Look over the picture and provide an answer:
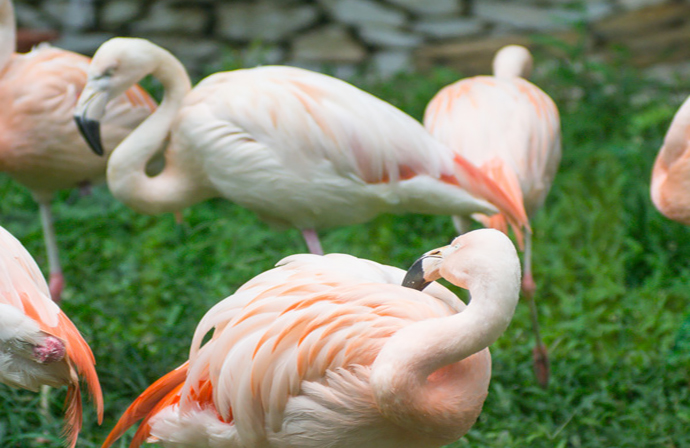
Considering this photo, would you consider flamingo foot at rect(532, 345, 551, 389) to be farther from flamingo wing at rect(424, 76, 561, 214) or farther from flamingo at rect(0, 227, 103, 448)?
flamingo at rect(0, 227, 103, 448)

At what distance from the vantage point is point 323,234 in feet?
14.6

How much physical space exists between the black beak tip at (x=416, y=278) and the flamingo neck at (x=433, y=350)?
0.62 feet

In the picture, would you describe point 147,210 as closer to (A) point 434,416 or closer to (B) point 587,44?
(A) point 434,416

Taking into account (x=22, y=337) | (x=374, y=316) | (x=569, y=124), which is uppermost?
(x=374, y=316)

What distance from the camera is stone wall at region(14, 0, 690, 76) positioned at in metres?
6.18

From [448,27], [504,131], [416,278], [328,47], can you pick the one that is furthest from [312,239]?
[448,27]

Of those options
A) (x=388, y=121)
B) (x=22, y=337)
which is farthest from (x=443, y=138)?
(x=22, y=337)

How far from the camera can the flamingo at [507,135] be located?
2.98m

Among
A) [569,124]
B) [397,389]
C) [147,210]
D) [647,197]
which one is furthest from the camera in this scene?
[569,124]

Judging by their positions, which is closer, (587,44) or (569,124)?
(569,124)

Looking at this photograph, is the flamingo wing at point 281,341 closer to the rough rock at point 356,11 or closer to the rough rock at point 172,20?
the rough rock at point 172,20

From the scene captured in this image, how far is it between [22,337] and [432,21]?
541cm

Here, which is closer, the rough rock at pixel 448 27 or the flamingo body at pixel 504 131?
the flamingo body at pixel 504 131

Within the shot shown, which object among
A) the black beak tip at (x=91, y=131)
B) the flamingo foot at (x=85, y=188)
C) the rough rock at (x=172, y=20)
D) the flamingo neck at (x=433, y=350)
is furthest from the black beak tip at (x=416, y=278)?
the rough rock at (x=172, y=20)
